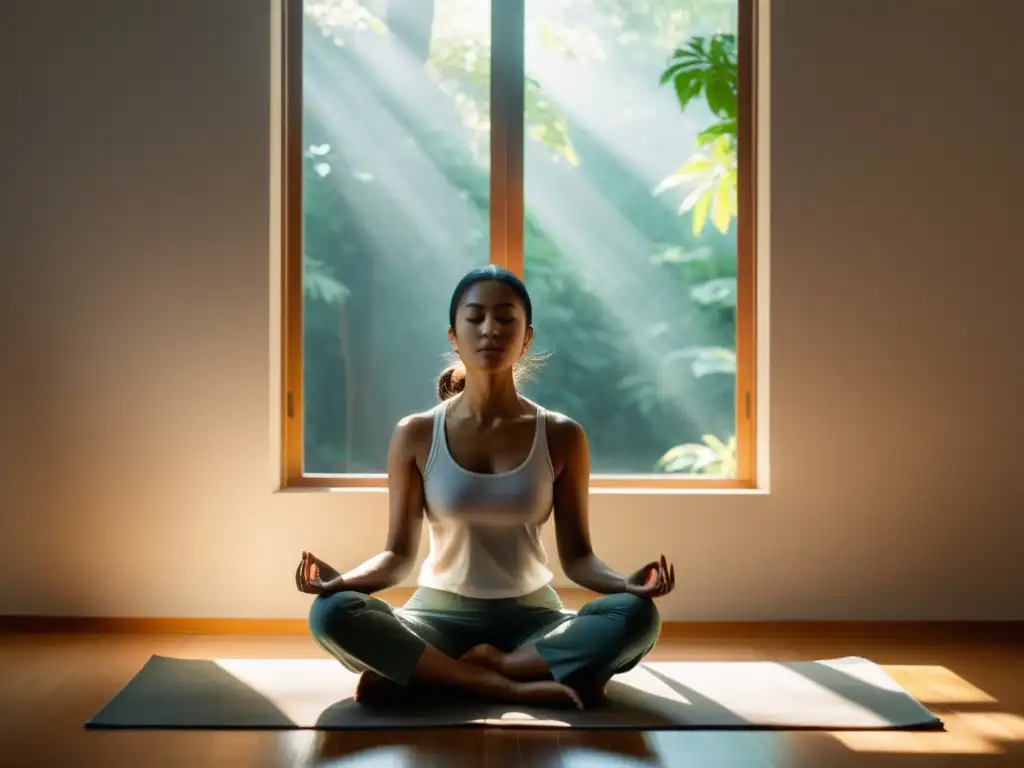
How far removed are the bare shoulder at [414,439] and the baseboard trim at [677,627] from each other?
2.94ft

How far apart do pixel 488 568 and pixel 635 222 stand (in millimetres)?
1502

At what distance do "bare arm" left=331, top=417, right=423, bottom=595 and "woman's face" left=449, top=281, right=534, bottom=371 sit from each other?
246mm

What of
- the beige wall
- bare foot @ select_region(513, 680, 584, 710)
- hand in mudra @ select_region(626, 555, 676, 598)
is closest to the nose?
hand in mudra @ select_region(626, 555, 676, 598)

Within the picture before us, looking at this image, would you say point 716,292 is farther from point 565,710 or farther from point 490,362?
point 565,710

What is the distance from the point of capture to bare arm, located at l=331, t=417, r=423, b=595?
2738 millimetres

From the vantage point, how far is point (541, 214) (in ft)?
12.4

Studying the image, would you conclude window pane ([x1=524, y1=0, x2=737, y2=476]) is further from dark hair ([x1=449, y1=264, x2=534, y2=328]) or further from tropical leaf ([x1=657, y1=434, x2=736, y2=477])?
dark hair ([x1=449, y1=264, x2=534, y2=328])

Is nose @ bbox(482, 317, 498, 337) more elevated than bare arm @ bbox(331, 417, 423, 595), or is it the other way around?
nose @ bbox(482, 317, 498, 337)

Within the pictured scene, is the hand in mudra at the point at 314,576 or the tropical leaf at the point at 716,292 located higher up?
the tropical leaf at the point at 716,292

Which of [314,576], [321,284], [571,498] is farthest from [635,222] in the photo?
[314,576]

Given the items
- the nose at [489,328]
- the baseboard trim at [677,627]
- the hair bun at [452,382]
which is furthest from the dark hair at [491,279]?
the baseboard trim at [677,627]

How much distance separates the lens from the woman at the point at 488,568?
257 cm

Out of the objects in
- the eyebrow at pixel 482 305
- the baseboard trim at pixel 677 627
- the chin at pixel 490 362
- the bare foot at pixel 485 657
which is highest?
the eyebrow at pixel 482 305

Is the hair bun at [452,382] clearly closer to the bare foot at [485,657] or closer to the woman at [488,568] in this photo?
the woman at [488,568]
